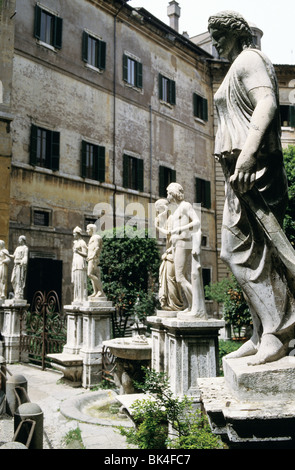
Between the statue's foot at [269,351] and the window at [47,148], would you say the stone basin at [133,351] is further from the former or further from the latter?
the window at [47,148]

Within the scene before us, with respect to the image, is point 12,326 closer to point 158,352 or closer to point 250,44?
point 158,352

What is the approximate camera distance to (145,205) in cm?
2062

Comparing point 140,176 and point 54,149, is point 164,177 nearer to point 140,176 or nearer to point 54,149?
point 140,176

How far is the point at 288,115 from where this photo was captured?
26.0m

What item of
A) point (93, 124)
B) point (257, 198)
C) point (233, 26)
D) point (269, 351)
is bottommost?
point (269, 351)

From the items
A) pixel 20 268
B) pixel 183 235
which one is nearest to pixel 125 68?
pixel 20 268

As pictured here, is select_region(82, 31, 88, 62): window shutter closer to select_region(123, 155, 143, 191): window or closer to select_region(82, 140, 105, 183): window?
select_region(82, 140, 105, 183): window

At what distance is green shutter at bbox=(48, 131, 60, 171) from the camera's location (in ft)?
55.2

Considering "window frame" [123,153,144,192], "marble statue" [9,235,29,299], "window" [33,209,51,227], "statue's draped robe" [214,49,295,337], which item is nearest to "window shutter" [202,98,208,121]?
"window frame" [123,153,144,192]

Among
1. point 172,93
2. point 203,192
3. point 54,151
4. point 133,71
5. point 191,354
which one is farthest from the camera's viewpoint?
point 203,192

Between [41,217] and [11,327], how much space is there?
5812 mm

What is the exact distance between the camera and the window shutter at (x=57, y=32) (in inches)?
681

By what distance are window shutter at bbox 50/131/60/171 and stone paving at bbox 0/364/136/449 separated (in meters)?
9.83

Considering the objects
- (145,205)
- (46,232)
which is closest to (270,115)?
(46,232)
